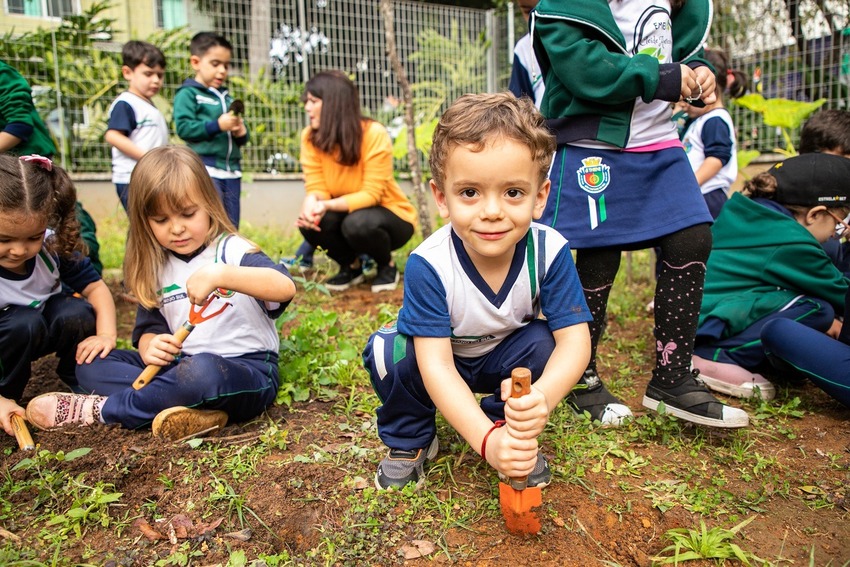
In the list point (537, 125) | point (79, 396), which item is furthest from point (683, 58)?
point (79, 396)

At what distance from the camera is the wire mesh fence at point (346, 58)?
6.50 meters

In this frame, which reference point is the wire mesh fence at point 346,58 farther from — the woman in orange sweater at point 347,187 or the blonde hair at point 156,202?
the blonde hair at point 156,202

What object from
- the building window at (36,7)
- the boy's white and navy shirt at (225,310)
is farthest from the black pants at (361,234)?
the building window at (36,7)

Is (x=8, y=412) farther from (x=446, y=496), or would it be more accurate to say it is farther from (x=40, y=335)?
(x=446, y=496)

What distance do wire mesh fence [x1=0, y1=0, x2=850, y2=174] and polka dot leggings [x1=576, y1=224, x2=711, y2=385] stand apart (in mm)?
5198

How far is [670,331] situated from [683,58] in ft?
3.08

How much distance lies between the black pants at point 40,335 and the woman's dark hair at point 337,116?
6.86 ft

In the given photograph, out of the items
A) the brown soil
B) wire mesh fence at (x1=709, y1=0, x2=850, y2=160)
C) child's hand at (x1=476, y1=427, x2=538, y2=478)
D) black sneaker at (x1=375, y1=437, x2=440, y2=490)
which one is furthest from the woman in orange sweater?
wire mesh fence at (x1=709, y1=0, x2=850, y2=160)

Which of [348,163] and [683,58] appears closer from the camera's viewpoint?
[683,58]

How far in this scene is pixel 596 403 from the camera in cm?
230

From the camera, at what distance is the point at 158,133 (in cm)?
457

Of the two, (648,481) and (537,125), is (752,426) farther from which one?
(537,125)

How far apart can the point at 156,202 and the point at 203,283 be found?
0.43 meters

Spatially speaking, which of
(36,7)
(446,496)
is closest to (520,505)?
(446,496)
